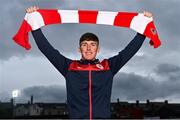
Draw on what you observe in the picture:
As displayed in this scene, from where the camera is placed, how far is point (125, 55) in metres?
4.64

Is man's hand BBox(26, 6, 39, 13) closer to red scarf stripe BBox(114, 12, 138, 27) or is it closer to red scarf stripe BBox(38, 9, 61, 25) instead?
red scarf stripe BBox(38, 9, 61, 25)

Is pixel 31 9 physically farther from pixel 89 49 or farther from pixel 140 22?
pixel 140 22

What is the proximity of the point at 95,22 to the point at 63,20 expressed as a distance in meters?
0.38

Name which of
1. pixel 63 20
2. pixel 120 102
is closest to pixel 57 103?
pixel 120 102

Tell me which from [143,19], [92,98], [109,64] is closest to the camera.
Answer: [92,98]

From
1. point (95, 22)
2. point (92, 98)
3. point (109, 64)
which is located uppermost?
point (95, 22)

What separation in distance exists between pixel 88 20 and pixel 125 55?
2.34 feet

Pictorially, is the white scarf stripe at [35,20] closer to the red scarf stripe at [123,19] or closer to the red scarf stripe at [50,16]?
the red scarf stripe at [50,16]

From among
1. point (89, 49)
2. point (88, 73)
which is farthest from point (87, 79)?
point (89, 49)

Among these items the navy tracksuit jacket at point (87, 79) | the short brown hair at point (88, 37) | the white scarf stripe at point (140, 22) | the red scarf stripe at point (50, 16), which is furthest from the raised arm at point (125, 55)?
the red scarf stripe at point (50, 16)

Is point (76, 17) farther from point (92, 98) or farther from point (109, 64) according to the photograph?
point (92, 98)

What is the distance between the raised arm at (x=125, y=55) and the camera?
4562 mm

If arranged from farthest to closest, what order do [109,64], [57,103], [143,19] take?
[57,103] → [143,19] → [109,64]

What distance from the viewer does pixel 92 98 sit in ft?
14.0
